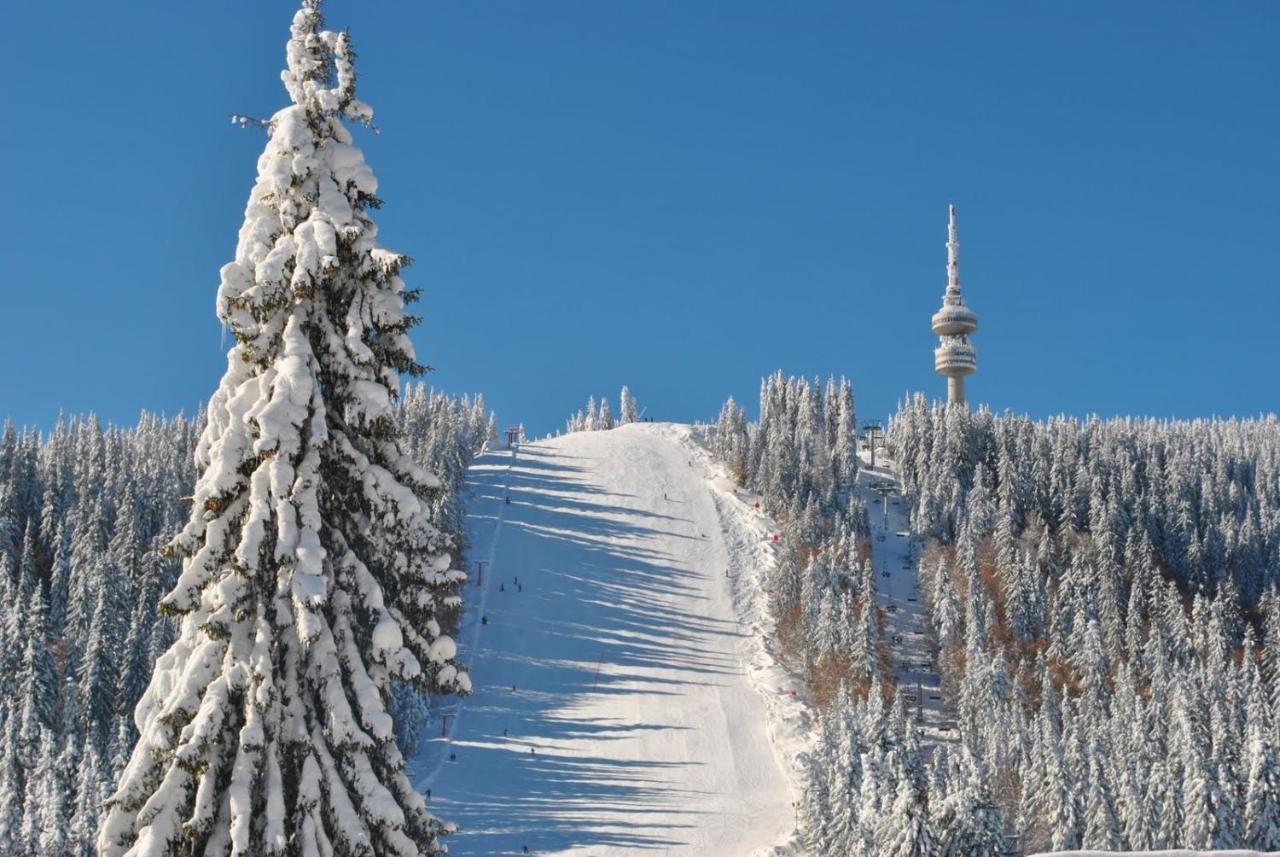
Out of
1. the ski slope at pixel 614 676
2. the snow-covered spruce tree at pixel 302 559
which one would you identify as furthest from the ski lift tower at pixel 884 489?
the snow-covered spruce tree at pixel 302 559

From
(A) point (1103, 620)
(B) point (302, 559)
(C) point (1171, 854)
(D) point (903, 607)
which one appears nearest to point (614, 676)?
(D) point (903, 607)

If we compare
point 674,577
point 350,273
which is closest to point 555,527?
point 674,577

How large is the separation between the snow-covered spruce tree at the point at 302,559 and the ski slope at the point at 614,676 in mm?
47154

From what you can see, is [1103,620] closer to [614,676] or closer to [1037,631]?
[1037,631]

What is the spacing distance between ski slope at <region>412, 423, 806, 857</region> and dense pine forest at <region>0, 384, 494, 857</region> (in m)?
6.57

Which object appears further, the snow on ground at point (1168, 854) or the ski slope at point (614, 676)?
the ski slope at point (614, 676)

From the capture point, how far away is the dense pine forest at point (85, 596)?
71062mm

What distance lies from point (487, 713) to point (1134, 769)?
51.7 meters

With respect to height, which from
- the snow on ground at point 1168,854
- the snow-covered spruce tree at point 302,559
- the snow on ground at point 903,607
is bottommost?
the snow on ground at point 1168,854

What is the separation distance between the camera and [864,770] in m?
74.1

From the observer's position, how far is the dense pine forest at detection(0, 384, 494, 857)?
71062mm

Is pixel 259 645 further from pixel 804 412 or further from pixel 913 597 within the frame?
pixel 804 412

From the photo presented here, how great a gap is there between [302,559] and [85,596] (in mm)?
103374

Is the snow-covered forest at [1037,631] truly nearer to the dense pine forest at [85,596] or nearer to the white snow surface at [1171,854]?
the dense pine forest at [85,596]
